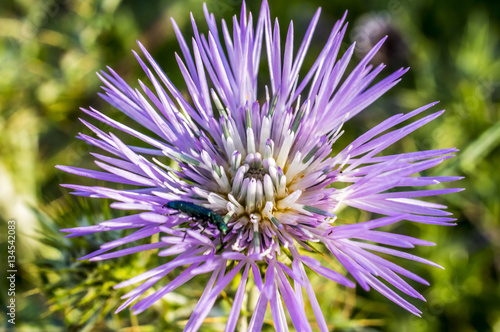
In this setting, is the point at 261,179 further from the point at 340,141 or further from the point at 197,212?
the point at 340,141

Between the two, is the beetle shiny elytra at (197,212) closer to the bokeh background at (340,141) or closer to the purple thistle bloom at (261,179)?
the purple thistle bloom at (261,179)

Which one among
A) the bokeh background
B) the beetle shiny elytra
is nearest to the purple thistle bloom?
the beetle shiny elytra

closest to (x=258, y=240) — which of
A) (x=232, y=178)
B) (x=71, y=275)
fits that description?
(x=232, y=178)

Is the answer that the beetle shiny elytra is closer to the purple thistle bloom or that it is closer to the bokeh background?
the purple thistle bloom

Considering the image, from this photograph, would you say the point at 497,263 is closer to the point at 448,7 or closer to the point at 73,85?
the point at 448,7

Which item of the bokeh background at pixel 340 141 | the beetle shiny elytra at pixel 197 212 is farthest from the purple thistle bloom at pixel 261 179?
the bokeh background at pixel 340 141

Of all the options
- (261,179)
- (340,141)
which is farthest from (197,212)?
(340,141)
